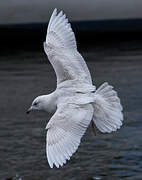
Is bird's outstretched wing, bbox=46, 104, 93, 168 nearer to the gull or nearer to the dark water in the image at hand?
the gull

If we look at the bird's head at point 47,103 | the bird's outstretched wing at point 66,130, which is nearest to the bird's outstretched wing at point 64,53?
the bird's head at point 47,103

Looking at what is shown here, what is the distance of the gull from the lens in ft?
22.2

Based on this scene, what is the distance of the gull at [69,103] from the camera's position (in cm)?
678

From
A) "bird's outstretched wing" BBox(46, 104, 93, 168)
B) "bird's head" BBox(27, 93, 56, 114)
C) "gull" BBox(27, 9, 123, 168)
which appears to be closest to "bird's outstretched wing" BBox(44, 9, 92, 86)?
"gull" BBox(27, 9, 123, 168)

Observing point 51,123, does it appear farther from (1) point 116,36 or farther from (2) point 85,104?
(1) point 116,36

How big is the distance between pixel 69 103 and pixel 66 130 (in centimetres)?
40

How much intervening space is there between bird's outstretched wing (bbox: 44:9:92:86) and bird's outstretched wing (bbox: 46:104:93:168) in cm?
77

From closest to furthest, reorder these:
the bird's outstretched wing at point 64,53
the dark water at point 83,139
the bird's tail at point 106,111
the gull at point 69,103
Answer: the gull at point 69,103
the bird's tail at point 106,111
the bird's outstretched wing at point 64,53
the dark water at point 83,139

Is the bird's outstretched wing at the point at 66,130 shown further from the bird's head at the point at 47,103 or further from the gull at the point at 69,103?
the bird's head at the point at 47,103

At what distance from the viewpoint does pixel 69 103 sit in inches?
282

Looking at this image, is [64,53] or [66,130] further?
[64,53]

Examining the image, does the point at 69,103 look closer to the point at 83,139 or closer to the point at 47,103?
the point at 47,103

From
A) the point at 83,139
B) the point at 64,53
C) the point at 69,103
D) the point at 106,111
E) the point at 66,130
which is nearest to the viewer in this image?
the point at 66,130

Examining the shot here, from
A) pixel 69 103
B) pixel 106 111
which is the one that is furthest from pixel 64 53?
pixel 69 103
